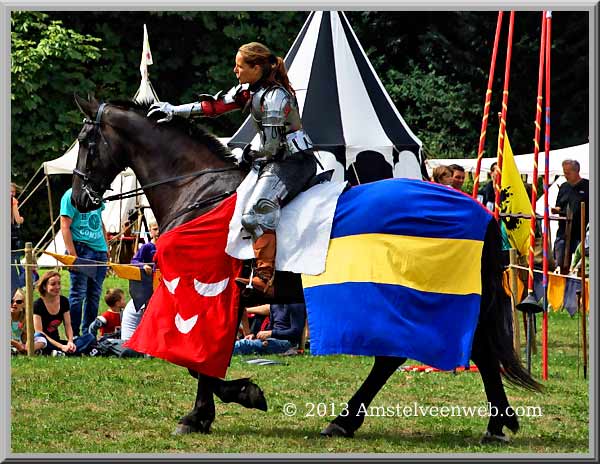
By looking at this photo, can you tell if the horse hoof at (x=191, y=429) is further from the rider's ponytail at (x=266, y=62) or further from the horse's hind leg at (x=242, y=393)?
the rider's ponytail at (x=266, y=62)

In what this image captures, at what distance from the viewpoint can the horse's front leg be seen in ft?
23.2

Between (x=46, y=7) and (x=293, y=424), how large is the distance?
3003 mm

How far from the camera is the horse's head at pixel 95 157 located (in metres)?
7.46

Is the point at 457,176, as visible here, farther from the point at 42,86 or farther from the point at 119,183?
the point at 42,86

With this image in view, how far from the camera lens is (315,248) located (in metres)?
Result: 6.93

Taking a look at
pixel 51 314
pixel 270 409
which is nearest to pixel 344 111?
pixel 51 314

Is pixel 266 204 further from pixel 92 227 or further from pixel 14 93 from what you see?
pixel 14 93

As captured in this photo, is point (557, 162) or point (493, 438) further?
point (557, 162)

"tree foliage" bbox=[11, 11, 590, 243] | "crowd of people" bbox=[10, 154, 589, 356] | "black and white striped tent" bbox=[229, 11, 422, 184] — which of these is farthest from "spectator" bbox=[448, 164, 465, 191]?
"tree foliage" bbox=[11, 11, 590, 243]

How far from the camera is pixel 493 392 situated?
6.97m

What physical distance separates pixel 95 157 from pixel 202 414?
5.85 ft

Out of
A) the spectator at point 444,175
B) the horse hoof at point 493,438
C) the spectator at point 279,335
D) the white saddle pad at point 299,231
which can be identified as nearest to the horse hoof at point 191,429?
Result: the white saddle pad at point 299,231

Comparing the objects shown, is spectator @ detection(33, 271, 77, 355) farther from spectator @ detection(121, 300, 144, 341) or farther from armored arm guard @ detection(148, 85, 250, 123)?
armored arm guard @ detection(148, 85, 250, 123)

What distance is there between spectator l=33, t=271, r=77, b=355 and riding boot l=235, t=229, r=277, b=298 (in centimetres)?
440
